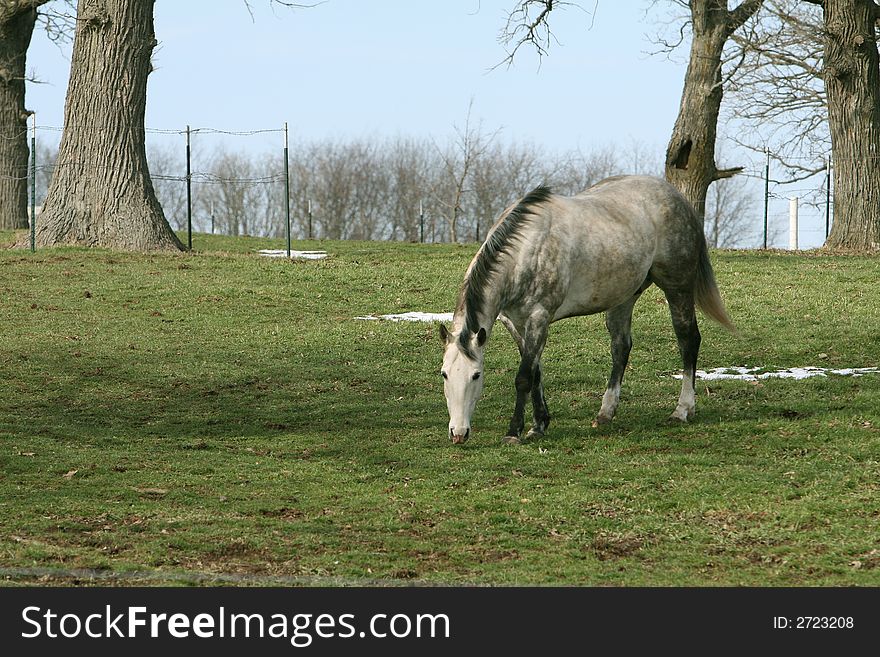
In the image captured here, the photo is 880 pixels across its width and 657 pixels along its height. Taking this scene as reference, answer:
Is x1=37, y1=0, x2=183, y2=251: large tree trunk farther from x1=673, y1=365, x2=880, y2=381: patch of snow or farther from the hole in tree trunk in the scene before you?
x1=673, y1=365, x2=880, y2=381: patch of snow

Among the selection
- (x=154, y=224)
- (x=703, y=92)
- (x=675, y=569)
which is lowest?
(x=675, y=569)

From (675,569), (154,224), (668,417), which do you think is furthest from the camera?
(154,224)

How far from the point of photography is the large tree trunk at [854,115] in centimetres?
2169

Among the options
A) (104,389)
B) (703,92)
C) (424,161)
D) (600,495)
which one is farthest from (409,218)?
(600,495)

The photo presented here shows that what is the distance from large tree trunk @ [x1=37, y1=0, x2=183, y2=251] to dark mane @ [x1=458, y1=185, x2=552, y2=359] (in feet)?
41.1

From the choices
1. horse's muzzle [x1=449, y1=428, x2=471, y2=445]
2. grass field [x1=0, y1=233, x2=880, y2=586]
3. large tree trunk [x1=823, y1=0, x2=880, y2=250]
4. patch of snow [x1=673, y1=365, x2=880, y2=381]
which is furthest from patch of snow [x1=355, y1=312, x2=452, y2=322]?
large tree trunk [x1=823, y1=0, x2=880, y2=250]

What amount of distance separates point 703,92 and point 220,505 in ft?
55.4

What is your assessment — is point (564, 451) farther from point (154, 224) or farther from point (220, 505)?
point (154, 224)

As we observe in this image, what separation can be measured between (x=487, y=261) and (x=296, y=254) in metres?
13.8

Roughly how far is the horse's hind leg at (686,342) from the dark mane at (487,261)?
168cm

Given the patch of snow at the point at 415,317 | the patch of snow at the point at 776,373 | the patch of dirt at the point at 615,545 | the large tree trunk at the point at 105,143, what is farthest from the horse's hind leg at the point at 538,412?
the large tree trunk at the point at 105,143

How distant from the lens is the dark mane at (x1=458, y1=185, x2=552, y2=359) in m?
8.64

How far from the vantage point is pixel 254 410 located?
10883 mm

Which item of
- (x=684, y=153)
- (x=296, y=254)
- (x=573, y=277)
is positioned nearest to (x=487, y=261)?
(x=573, y=277)
